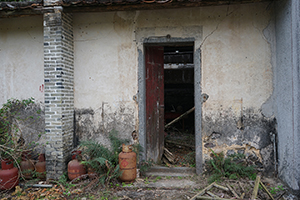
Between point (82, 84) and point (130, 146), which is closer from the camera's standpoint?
point (130, 146)

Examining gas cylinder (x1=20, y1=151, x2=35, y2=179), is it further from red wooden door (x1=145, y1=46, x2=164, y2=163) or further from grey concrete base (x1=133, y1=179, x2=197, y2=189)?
red wooden door (x1=145, y1=46, x2=164, y2=163)

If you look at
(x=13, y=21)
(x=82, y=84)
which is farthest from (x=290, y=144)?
(x=13, y=21)

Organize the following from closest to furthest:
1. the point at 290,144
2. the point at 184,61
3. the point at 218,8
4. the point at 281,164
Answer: the point at 290,144, the point at 281,164, the point at 218,8, the point at 184,61

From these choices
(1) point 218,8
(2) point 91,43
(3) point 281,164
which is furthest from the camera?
(2) point 91,43

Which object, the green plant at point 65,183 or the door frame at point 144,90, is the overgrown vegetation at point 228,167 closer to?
the door frame at point 144,90

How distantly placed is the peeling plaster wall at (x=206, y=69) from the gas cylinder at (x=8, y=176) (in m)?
1.48

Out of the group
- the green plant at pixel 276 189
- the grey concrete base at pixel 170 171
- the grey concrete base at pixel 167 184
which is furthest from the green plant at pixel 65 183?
the green plant at pixel 276 189

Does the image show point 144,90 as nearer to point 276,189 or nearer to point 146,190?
point 146,190

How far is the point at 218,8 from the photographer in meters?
4.78

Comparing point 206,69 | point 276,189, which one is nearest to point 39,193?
point 206,69

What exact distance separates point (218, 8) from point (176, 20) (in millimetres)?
899

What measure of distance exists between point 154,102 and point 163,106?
38 cm

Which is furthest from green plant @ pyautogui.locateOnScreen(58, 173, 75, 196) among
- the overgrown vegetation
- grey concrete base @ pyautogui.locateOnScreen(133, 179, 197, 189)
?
the overgrown vegetation

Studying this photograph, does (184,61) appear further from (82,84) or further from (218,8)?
(82,84)
